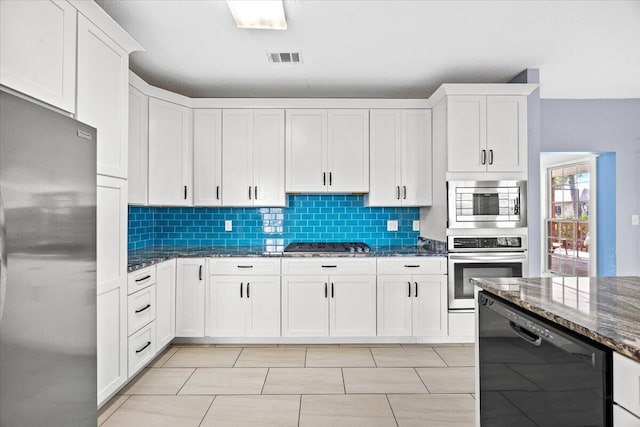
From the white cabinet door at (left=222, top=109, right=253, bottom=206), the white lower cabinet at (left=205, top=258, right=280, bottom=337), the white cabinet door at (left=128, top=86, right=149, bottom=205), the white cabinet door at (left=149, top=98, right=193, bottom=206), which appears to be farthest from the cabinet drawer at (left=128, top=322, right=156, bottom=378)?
the white cabinet door at (left=222, top=109, right=253, bottom=206)

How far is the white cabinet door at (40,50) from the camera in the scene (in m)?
1.58

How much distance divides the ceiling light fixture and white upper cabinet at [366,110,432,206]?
1572 millimetres

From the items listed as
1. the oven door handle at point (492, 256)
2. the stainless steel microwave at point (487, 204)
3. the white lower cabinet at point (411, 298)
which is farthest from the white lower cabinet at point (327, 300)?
the stainless steel microwave at point (487, 204)

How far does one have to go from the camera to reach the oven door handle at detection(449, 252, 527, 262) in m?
3.57

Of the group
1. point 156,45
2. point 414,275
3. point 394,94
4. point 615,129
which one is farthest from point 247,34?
point 615,129

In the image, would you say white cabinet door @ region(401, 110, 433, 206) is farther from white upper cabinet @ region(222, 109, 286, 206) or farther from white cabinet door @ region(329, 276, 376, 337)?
white upper cabinet @ region(222, 109, 286, 206)

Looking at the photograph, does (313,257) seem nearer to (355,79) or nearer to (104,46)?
(355,79)

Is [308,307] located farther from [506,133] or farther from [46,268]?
[46,268]

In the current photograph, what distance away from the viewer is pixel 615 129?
4.52 metres

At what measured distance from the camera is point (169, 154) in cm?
371

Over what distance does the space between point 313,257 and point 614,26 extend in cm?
287

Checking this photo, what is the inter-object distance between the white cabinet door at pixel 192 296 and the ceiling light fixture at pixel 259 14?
209 cm

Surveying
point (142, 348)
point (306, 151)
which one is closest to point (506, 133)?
point (306, 151)

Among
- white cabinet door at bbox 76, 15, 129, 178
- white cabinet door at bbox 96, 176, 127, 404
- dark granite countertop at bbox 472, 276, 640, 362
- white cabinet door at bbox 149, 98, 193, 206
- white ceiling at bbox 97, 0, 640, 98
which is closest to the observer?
dark granite countertop at bbox 472, 276, 640, 362
